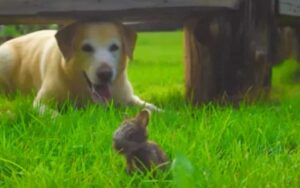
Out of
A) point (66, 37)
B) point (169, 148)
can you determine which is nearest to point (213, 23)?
point (66, 37)

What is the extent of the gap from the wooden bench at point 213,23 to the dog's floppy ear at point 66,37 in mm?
117

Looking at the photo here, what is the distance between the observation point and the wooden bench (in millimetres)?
4836

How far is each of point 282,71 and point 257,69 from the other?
214 cm

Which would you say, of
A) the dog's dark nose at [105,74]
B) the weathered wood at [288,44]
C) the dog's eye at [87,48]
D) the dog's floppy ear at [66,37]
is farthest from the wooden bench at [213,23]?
the weathered wood at [288,44]

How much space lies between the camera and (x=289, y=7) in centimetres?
567

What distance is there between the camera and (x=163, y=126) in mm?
3658

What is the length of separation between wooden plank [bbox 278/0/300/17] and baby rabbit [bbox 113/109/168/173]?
3.19 metres

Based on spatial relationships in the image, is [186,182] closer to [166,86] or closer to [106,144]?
[106,144]

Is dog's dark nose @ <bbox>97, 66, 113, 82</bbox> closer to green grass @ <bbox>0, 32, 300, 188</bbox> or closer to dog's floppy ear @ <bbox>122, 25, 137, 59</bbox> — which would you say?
dog's floppy ear @ <bbox>122, 25, 137, 59</bbox>

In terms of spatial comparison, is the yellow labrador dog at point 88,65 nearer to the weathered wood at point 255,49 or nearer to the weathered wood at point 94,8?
the weathered wood at point 94,8

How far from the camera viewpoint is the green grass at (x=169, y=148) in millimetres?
2506

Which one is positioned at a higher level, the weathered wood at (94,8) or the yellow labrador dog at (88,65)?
the weathered wood at (94,8)

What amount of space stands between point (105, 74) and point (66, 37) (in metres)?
0.41

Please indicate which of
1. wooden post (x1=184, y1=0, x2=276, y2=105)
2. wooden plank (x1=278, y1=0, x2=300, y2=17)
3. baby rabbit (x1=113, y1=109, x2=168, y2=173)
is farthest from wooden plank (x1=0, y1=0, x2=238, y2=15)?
baby rabbit (x1=113, y1=109, x2=168, y2=173)
